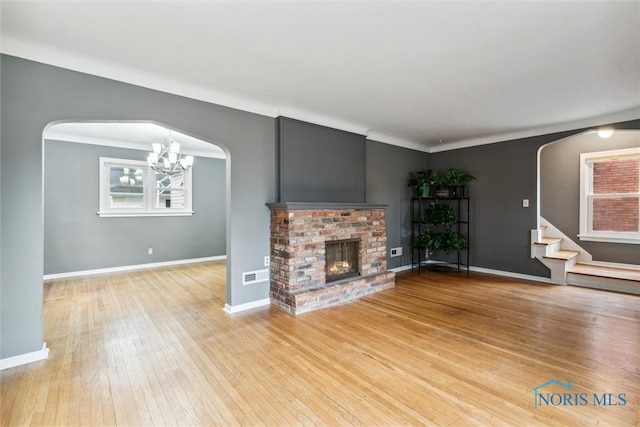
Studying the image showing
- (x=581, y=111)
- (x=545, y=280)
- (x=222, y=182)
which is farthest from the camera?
(x=222, y=182)

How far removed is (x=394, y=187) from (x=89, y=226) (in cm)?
560

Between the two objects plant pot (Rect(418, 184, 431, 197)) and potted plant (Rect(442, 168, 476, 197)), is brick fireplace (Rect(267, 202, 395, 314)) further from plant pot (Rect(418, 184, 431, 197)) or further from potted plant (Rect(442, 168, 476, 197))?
potted plant (Rect(442, 168, 476, 197))

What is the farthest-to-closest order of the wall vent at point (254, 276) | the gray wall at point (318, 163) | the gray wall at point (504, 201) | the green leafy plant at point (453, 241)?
the green leafy plant at point (453, 241) < the gray wall at point (504, 201) < the gray wall at point (318, 163) < the wall vent at point (254, 276)

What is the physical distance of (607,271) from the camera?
4.48m

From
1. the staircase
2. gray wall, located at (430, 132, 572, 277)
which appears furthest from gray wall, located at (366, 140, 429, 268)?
the staircase

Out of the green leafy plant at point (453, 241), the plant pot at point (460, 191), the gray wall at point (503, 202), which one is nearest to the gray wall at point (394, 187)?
the green leafy plant at point (453, 241)

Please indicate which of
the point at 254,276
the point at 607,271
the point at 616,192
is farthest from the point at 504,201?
the point at 254,276

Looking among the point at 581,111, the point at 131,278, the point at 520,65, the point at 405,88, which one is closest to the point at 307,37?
the point at 405,88

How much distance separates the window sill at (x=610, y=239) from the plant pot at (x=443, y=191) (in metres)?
2.31

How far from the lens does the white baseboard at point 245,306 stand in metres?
3.39

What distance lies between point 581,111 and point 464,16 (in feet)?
10.2

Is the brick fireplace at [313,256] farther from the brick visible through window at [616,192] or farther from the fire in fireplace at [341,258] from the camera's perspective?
the brick visible through window at [616,192]

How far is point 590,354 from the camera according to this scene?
2367mm

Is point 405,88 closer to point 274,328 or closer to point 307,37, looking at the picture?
point 307,37
